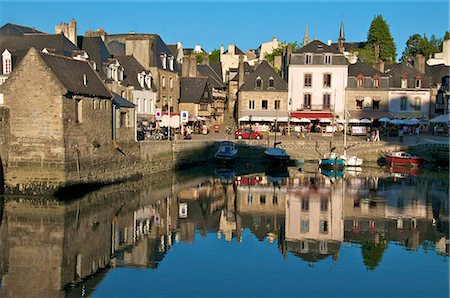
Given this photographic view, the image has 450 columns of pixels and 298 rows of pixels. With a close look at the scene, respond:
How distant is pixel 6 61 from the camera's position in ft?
133

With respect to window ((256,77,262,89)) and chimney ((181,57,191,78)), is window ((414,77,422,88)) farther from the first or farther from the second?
chimney ((181,57,191,78))

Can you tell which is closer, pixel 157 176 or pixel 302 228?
pixel 302 228

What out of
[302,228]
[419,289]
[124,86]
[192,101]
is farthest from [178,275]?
[192,101]

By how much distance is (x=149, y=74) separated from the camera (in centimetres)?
5412

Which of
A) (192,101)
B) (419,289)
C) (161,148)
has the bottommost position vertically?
(419,289)

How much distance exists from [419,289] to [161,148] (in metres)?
25.5

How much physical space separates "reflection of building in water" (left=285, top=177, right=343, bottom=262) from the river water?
51 mm

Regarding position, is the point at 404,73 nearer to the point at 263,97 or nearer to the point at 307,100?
the point at 307,100

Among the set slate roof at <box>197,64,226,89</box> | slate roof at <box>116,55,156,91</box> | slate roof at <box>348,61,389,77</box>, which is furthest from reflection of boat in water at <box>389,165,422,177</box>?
slate roof at <box>197,64,226,89</box>

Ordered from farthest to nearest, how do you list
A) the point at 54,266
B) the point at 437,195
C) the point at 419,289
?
the point at 437,195
the point at 54,266
the point at 419,289

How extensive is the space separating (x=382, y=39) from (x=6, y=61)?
58713mm

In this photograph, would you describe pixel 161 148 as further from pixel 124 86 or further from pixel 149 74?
pixel 149 74

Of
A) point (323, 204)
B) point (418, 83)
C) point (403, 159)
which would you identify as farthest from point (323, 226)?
point (418, 83)

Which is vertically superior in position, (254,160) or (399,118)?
(399,118)
